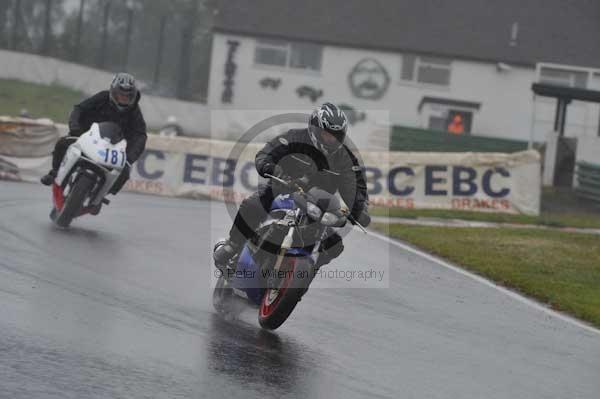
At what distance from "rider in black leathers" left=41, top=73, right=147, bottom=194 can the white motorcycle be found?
0.60ft

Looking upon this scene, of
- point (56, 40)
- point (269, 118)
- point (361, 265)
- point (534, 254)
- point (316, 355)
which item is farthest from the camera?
point (56, 40)

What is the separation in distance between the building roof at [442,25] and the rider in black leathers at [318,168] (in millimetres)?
40459

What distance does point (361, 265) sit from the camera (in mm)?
14273

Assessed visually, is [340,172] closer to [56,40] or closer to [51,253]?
[51,253]

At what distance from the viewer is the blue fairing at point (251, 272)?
8.84 m

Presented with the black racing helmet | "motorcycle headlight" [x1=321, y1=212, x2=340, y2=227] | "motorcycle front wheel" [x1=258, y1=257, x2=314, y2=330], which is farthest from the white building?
"motorcycle headlight" [x1=321, y1=212, x2=340, y2=227]

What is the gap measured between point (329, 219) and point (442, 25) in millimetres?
42700

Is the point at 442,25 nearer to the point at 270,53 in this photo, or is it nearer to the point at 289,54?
the point at 289,54

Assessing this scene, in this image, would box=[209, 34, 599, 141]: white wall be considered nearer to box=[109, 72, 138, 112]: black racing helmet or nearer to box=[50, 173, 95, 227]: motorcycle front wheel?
box=[109, 72, 138, 112]: black racing helmet

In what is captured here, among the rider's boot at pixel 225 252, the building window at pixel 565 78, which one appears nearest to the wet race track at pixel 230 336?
the rider's boot at pixel 225 252

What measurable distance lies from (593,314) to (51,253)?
558 cm

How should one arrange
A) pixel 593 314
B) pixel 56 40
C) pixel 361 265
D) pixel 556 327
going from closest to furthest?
pixel 556 327 → pixel 593 314 → pixel 361 265 → pixel 56 40

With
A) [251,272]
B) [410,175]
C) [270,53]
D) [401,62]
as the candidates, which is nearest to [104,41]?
[270,53]

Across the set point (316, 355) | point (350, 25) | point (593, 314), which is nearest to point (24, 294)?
point (316, 355)
